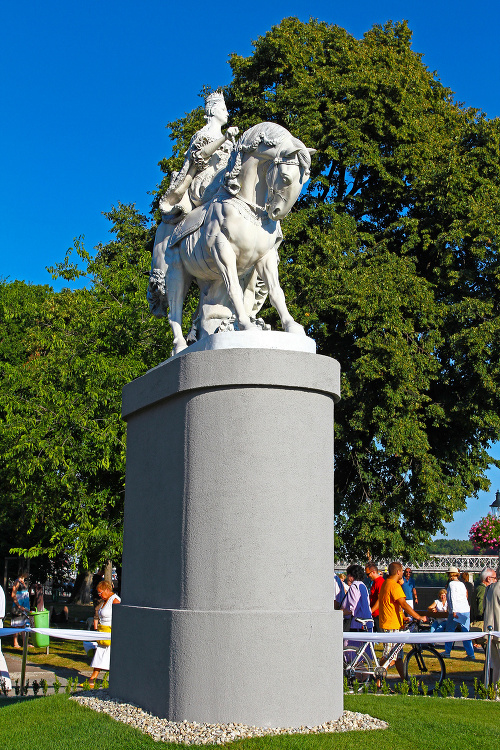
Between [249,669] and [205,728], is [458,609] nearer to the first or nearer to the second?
[249,669]

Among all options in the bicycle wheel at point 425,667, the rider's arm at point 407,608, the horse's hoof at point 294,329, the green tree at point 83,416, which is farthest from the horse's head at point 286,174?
the green tree at point 83,416

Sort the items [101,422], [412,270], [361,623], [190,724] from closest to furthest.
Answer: [190,724], [361,623], [101,422], [412,270]

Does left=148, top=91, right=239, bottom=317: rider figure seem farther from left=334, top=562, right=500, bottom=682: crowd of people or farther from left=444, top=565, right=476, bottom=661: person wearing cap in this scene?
left=444, top=565, right=476, bottom=661: person wearing cap

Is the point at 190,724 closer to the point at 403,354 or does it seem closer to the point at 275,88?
the point at 403,354

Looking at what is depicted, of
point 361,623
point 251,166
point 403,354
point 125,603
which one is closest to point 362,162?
point 403,354

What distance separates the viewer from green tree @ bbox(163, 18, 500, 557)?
18.8 m

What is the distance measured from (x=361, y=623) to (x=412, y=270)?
32.5 ft

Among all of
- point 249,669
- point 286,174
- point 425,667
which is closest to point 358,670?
point 425,667

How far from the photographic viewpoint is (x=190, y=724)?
5.98 metres

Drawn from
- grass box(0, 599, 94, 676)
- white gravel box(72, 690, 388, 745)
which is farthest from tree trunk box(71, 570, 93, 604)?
white gravel box(72, 690, 388, 745)

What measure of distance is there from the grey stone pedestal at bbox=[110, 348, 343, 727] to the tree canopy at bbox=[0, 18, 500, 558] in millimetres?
9172

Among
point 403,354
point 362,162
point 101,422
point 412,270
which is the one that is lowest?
point 101,422

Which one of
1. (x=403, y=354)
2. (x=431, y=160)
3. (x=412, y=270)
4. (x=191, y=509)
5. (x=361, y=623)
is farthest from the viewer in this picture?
(x=431, y=160)

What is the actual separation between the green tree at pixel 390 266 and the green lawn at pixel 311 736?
37.1 feet
